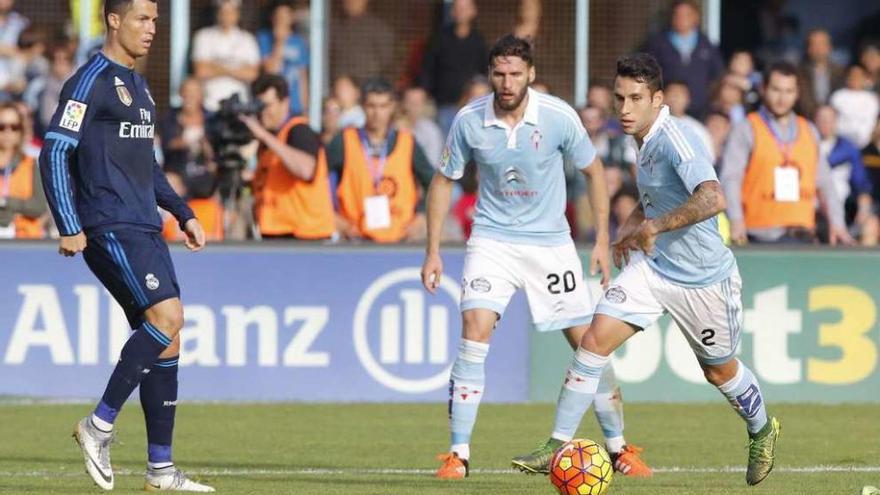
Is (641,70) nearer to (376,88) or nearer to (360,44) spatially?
(376,88)

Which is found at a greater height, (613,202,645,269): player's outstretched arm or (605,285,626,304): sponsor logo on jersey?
(613,202,645,269): player's outstretched arm

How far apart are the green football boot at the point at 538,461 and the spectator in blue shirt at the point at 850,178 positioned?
303 inches

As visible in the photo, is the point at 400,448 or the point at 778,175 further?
the point at 778,175

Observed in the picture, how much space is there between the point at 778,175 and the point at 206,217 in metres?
4.76

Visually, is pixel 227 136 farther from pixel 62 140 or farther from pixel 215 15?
pixel 62 140

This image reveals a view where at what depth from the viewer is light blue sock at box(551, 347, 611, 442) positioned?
909 centimetres

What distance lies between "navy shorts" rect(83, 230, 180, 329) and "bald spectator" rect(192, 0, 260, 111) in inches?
356

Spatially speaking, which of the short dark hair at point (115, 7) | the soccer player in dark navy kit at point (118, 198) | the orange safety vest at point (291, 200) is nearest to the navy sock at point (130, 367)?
the soccer player in dark navy kit at point (118, 198)

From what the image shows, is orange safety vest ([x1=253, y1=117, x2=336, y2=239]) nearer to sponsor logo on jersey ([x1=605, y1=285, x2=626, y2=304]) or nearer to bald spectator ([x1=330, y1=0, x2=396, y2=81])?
bald spectator ([x1=330, y1=0, x2=396, y2=81])

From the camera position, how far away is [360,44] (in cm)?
1831

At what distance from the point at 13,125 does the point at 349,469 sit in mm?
5444

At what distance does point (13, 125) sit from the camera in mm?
14281

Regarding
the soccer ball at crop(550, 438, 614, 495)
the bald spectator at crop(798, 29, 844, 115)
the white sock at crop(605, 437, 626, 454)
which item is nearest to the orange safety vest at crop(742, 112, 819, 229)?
the bald spectator at crop(798, 29, 844, 115)

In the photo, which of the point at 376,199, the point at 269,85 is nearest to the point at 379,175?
the point at 376,199
